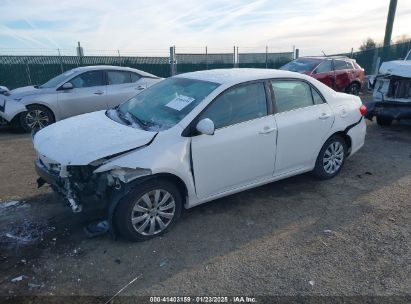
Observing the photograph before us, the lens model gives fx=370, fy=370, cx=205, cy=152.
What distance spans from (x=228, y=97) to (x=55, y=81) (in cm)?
608

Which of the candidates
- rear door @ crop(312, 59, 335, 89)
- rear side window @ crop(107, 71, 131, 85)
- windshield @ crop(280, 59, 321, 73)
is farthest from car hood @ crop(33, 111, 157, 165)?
rear door @ crop(312, 59, 335, 89)

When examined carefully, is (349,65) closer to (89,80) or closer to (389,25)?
(389,25)

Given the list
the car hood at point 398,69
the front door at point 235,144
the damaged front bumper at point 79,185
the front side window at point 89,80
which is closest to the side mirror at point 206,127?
the front door at point 235,144

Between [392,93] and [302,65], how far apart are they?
5195mm

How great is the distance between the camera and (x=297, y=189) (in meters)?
5.26

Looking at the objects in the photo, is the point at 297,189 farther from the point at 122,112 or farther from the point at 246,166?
the point at 122,112

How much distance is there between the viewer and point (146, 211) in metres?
3.81

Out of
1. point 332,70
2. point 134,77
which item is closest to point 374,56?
point 332,70

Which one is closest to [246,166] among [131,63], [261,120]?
[261,120]

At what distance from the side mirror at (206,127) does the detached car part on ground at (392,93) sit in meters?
5.86

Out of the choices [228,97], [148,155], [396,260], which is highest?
[228,97]

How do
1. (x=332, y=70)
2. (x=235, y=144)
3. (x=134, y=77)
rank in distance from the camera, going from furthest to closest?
(x=332, y=70) → (x=134, y=77) → (x=235, y=144)

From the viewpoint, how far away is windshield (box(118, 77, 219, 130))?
13.6 feet

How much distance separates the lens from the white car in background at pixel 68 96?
27.6 feet
